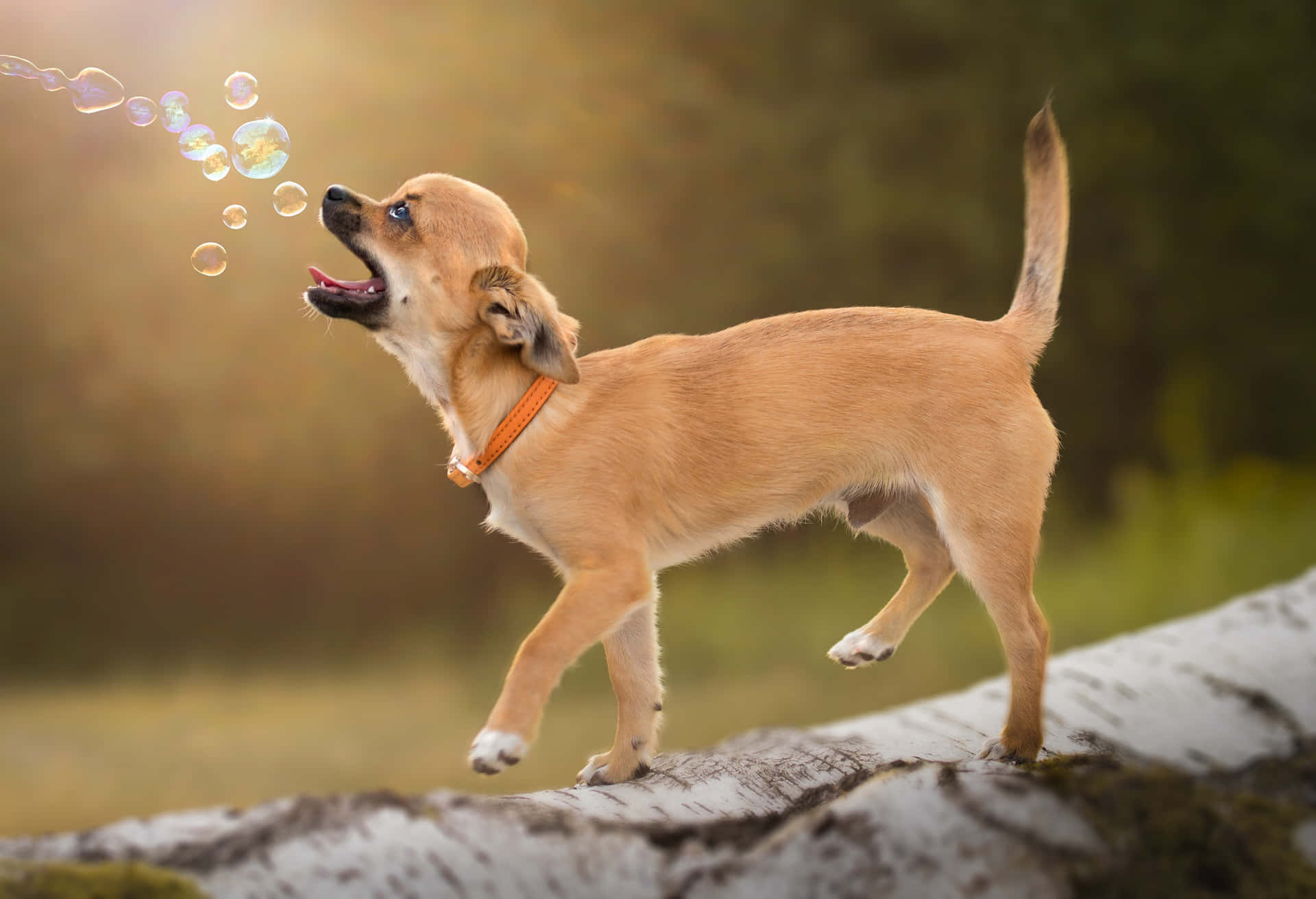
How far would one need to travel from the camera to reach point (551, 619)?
8.82ft

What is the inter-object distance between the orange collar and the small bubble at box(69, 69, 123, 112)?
1.80 m

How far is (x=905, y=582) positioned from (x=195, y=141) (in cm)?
265

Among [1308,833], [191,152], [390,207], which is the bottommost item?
[1308,833]

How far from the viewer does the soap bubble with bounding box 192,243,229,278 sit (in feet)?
11.4

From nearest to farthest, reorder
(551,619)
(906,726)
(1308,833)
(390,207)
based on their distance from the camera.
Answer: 1. (1308,833)
2. (551,619)
3. (390,207)
4. (906,726)

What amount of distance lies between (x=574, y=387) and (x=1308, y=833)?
6.59 ft

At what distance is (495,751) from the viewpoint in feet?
8.29

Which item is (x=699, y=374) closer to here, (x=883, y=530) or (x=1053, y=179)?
(x=883, y=530)

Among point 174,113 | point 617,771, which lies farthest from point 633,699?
point 174,113

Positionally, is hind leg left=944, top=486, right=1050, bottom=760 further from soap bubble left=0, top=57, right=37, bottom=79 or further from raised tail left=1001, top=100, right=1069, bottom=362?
soap bubble left=0, top=57, right=37, bottom=79

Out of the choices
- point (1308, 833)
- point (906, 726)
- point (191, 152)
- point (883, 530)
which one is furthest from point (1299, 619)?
point (191, 152)

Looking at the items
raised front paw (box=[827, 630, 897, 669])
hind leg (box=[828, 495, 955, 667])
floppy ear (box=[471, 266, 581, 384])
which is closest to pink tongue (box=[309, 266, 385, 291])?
floppy ear (box=[471, 266, 581, 384])

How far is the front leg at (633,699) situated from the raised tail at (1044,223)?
148 cm

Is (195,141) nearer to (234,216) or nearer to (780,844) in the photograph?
(234,216)
